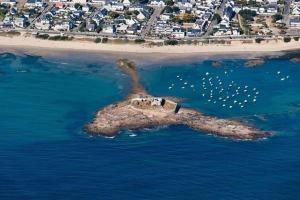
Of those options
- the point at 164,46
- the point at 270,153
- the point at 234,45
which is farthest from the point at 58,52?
the point at 270,153

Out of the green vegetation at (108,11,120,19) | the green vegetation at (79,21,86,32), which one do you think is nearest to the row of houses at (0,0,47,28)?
the green vegetation at (79,21,86,32)

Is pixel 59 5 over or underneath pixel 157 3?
underneath

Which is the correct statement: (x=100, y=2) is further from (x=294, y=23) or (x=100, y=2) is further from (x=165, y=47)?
(x=294, y=23)

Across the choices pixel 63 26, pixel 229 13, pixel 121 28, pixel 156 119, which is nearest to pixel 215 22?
pixel 229 13

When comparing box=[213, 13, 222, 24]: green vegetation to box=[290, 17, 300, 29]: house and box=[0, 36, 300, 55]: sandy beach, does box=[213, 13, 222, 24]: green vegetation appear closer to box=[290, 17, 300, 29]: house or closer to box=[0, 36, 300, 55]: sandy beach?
box=[0, 36, 300, 55]: sandy beach

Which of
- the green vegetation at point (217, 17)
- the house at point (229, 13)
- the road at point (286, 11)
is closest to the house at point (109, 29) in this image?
the green vegetation at point (217, 17)
